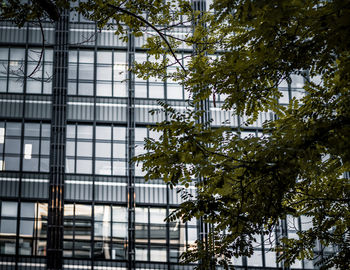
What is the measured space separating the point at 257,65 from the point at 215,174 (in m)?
1.38

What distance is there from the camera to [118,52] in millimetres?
22594

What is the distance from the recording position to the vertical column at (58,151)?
1945 centimetres

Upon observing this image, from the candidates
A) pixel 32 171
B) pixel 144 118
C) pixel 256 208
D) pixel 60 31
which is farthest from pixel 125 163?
pixel 256 208

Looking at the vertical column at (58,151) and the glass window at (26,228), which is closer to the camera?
the vertical column at (58,151)

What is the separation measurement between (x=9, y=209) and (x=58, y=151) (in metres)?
3.19

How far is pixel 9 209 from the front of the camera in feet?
66.2

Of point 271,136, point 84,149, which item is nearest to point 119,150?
point 84,149

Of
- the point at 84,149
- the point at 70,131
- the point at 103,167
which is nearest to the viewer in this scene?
the point at 103,167

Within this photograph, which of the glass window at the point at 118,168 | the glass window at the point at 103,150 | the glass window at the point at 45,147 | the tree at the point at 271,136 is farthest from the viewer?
the glass window at the point at 103,150

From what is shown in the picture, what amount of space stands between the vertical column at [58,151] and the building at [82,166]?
0.04 metres

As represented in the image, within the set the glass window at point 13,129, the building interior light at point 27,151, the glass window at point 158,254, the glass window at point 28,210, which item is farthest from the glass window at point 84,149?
the glass window at point 158,254

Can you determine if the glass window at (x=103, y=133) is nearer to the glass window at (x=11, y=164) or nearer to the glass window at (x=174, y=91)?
the glass window at (x=174, y=91)

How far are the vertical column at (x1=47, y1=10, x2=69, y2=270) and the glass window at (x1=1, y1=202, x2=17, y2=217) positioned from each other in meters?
1.63

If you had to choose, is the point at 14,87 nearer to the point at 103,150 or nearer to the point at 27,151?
the point at 27,151
